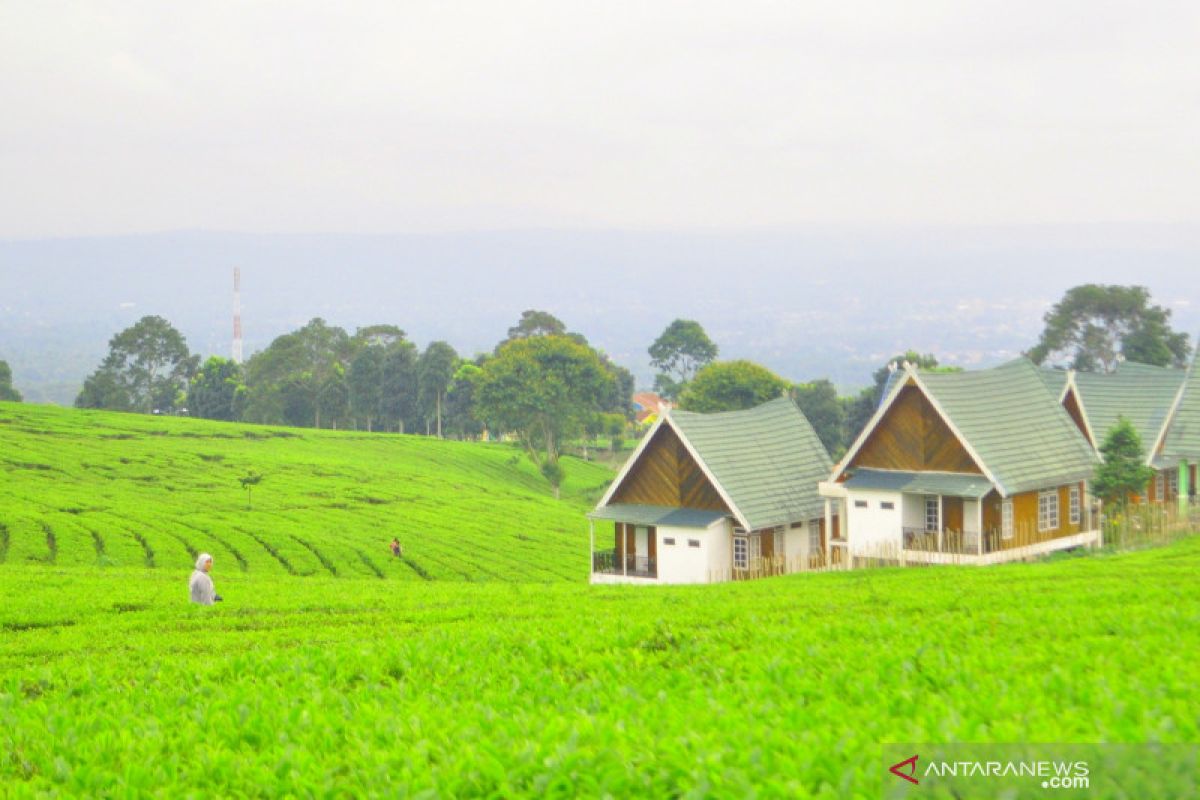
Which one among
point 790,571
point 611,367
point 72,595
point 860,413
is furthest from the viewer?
point 611,367

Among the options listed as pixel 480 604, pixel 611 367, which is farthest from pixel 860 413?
pixel 480 604

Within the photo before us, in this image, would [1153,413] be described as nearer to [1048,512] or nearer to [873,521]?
[1048,512]

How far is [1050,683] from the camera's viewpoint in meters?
9.79

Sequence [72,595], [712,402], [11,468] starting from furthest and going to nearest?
[712,402] < [11,468] < [72,595]

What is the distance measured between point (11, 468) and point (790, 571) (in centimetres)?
4090

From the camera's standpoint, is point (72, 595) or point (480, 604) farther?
point (72, 595)

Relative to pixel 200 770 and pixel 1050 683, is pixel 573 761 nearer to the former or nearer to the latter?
pixel 200 770

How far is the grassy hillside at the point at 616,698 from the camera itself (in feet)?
27.8

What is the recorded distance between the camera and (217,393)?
382ft

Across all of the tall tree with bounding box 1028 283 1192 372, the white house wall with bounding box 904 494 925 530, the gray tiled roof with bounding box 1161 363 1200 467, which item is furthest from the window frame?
the tall tree with bounding box 1028 283 1192 372

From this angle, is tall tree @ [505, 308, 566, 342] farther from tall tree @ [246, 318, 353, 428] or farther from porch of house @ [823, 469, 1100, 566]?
porch of house @ [823, 469, 1100, 566]

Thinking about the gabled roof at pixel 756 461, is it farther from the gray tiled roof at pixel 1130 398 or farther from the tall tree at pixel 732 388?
the tall tree at pixel 732 388

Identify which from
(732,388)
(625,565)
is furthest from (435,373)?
(625,565)

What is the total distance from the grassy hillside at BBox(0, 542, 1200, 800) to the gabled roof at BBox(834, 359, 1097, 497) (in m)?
16.3
